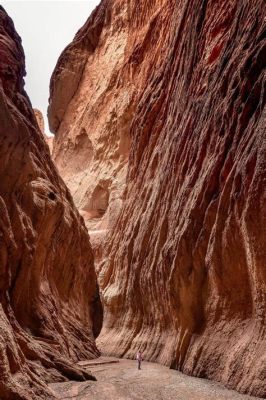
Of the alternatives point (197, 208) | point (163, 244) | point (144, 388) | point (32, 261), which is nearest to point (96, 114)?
point (163, 244)

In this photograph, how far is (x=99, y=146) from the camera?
1390 inches

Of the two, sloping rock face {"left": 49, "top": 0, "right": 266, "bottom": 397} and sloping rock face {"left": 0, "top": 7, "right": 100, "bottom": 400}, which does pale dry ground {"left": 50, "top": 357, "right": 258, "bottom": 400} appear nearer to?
sloping rock face {"left": 49, "top": 0, "right": 266, "bottom": 397}

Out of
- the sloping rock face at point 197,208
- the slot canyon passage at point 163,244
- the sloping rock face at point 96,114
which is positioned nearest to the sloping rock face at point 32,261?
the slot canyon passage at point 163,244

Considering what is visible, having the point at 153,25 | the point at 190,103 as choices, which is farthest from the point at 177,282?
the point at 153,25

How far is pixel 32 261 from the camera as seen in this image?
12.9 meters

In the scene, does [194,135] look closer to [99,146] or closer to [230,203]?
[230,203]

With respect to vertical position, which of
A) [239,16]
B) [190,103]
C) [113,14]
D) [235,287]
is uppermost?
[113,14]

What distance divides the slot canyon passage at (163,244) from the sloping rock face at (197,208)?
48 millimetres

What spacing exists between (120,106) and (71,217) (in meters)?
16.9

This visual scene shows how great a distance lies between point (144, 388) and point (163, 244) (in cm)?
703

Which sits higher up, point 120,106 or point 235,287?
point 120,106

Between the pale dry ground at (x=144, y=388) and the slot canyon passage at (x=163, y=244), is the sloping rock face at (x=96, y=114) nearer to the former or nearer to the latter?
the slot canyon passage at (x=163, y=244)

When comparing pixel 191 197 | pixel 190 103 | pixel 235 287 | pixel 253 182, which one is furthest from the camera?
pixel 190 103

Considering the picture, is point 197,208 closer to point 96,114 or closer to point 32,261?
point 32,261
